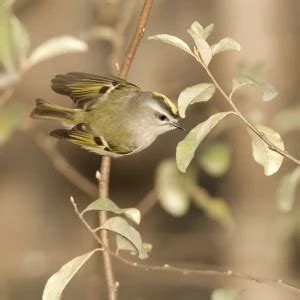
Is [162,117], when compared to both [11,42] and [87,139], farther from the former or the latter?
[11,42]

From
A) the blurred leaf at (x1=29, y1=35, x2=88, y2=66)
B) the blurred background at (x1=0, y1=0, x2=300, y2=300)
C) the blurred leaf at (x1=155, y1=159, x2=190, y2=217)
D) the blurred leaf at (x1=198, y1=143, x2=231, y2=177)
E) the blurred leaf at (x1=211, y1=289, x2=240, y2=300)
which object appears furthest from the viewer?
the blurred background at (x1=0, y1=0, x2=300, y2=300)

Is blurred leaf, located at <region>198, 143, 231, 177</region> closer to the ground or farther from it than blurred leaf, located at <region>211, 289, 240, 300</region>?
farther from it

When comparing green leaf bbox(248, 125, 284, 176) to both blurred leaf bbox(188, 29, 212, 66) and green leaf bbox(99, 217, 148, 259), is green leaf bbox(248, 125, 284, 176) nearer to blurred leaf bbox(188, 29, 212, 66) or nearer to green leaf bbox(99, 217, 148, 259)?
blurred leaf bbox(188, 29, 212, 66)

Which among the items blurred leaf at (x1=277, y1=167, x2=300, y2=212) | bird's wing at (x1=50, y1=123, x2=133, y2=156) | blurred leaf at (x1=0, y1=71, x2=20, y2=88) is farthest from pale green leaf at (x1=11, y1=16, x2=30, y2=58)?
blurred leaf at (x1=277, y1=167, x2=300, y2=212)

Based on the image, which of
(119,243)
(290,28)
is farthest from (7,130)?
(290,28)

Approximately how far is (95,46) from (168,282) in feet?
7.59

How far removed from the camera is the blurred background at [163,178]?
16.8 feet

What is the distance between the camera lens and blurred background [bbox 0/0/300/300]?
5.12 meters

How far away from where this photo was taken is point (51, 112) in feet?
11.0

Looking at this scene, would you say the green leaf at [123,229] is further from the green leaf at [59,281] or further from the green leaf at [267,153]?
the green leaf at [267,153]

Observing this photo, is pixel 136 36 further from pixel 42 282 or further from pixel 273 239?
pixel 42 282

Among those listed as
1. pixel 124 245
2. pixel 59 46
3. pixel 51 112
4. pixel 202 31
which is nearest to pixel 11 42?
pixel 59 46

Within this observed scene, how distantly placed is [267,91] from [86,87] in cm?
98

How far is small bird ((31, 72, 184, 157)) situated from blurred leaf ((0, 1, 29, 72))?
0.19m
